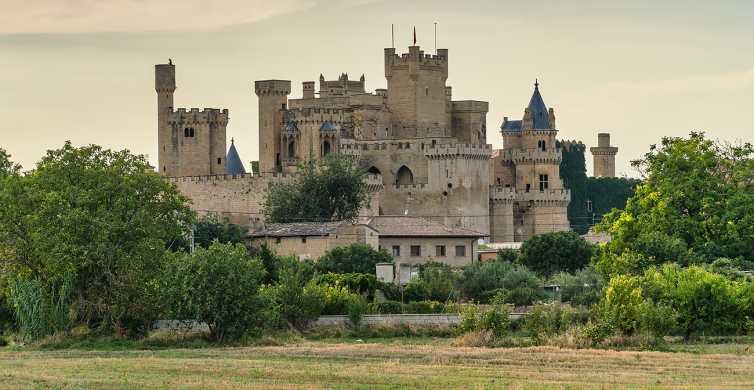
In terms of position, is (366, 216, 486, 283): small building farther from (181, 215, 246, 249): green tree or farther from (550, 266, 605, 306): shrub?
(550, 266, 605, 306): shrub

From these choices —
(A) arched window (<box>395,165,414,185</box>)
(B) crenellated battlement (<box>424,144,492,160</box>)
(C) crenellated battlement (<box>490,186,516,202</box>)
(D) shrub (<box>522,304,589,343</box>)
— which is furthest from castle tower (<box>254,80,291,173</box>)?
(D) shrub (<box>522,304,589,343</box>)

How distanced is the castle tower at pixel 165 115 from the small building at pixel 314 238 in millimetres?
26088

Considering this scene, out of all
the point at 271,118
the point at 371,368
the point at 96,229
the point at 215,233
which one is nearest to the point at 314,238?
the point at 215,233

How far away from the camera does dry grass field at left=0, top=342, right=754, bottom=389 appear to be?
135 feet

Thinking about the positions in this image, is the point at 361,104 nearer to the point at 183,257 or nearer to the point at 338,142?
the point at 338,142

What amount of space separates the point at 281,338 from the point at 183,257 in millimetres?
3823

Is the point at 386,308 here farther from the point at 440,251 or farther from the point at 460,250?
the point at 460,250

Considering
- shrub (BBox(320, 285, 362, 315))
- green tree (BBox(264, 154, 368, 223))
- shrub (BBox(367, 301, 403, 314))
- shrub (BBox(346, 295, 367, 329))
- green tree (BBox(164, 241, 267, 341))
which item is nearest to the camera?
green tree (BBox(164, 241, 267, 341))

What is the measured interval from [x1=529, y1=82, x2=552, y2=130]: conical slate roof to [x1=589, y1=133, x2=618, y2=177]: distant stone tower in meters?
19.5

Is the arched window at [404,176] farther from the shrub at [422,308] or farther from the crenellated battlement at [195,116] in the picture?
the shrub at [422,308]

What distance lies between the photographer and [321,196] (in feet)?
308

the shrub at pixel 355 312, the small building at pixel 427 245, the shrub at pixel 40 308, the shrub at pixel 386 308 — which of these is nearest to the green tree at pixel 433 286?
the shrub at pixel 386 308

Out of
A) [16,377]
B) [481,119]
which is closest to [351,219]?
[481,119]

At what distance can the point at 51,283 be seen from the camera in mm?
57031
